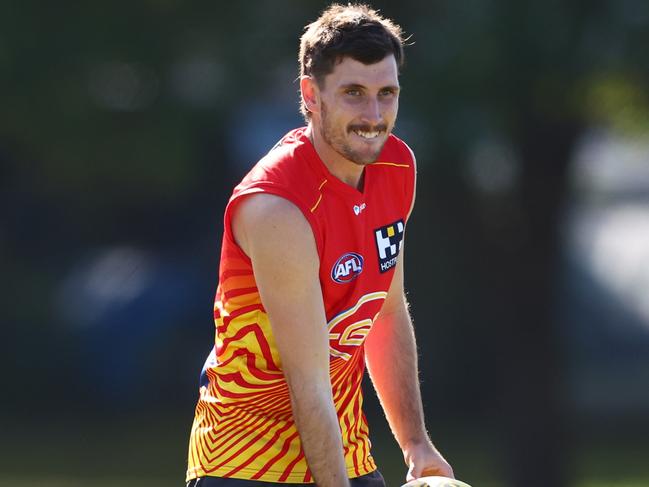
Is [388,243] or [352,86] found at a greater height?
[352,86]

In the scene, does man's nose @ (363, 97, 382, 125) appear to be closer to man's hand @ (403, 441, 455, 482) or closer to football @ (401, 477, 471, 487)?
football @ (401, 477, 471, 487)

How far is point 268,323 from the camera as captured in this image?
15.2 ft

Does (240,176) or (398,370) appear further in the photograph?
(240,176)

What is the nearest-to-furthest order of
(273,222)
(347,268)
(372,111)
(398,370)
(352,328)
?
(273,222)
(372,111)
(347,268)
(352,328)
(398,370)

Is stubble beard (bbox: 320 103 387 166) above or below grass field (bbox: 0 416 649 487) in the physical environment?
above

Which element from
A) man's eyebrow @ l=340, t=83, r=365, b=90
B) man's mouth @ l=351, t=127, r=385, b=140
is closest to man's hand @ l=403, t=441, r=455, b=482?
man's mouth @ l=351, t=127, r=385, b=140

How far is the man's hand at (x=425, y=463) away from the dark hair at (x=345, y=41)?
1.51m

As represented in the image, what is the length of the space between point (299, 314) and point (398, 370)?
98 centimetres

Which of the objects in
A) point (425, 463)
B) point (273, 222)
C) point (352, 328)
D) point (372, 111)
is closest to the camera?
point (273, 222)

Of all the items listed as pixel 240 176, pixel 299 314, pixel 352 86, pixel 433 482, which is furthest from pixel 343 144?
pixel 240 176

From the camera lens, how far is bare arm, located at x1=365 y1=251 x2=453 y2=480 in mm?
5180

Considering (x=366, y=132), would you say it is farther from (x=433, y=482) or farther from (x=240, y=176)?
(x=240, y=176)

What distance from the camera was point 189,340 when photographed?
55.5 feet

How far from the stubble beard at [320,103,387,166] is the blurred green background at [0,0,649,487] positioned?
6.00 metres
